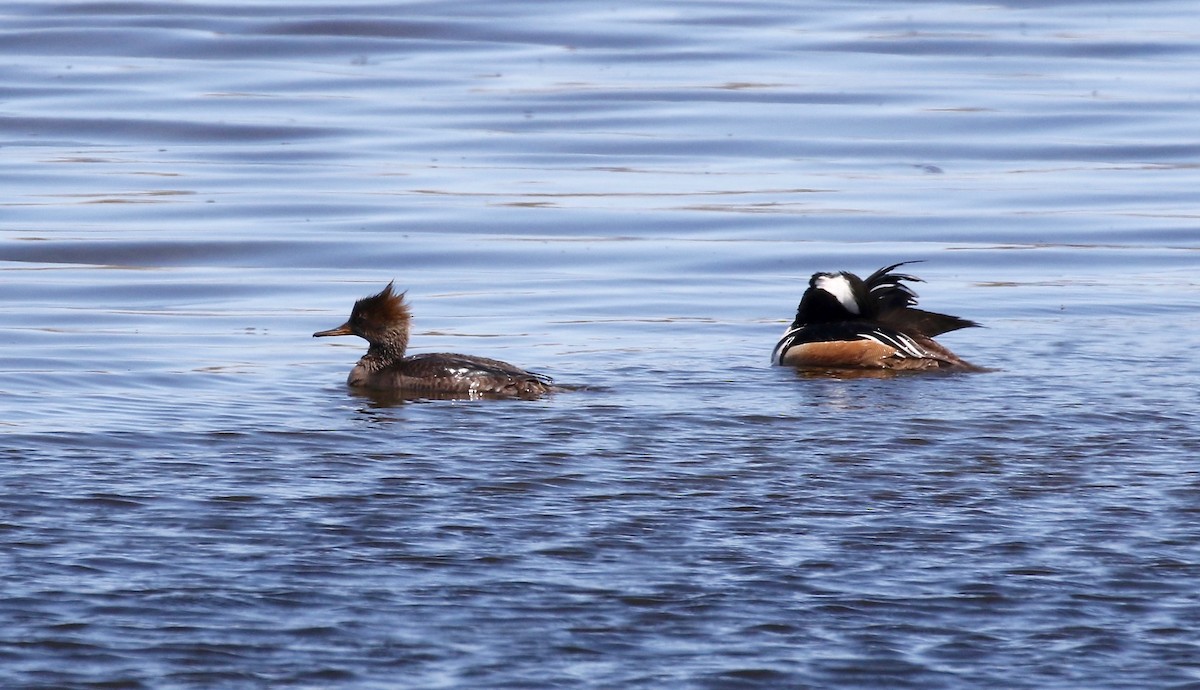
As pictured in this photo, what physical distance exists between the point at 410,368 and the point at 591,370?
1.04m

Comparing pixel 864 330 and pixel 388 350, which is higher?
pixel 864 330

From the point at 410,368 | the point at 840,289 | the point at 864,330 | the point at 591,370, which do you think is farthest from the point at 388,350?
the point at 840,289

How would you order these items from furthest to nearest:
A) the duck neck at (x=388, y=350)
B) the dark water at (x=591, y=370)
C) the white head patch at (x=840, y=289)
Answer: the white head patch at (x=840, y=289) → the duck neck at (x=388, y=350) → the dark water at (x=591, y=370)

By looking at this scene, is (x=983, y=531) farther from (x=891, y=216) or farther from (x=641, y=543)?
(x=891, y=216)

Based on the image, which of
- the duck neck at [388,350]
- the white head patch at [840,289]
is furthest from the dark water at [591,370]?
the white head patch at [840,289]

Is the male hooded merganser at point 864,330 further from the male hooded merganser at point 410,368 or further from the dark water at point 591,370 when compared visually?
the male hooded merganser at point 410,368

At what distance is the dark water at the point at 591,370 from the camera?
5.57 meters

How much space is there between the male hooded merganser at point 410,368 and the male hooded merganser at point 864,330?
1836 millimetres

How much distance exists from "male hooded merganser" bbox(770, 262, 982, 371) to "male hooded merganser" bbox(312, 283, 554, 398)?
6.03 feet

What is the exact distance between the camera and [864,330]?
1152 cm

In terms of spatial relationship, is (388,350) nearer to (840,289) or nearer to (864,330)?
(864,330)

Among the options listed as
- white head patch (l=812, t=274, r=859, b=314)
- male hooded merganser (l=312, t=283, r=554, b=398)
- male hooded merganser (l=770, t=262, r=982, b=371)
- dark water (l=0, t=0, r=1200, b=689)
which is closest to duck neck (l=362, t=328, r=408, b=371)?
male hooded merganser (l=312, t=283, r=554, b=398)

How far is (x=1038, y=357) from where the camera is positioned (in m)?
11.1

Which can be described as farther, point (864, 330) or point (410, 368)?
point (864, 330)
